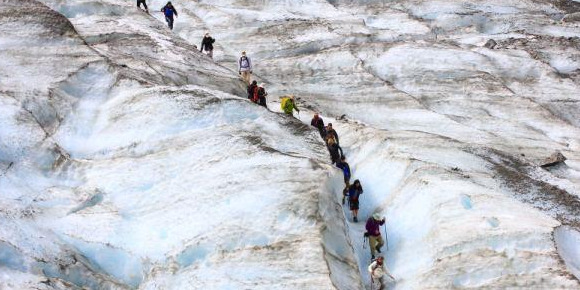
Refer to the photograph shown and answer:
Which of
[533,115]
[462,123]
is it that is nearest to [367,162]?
[462,123]

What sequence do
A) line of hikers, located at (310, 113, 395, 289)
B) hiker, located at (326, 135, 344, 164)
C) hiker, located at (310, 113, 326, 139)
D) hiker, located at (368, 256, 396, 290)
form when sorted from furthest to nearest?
hiker, located at (310, 113, 326, 139) < hiker, located at (326, 135, 344, 164) < line of hikers, located at (310, 113, 395, 289) < hiker, located at (368, 256, 396, 290)

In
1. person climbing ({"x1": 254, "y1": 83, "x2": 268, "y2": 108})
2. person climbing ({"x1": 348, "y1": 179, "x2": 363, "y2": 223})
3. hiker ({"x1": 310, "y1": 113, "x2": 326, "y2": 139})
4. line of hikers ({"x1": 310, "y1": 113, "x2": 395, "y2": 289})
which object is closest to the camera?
line of hikers ({"x1": 310, "y1": 113, "x2": 395, "y2": 289})

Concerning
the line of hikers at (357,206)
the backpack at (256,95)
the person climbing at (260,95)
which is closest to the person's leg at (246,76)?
the backpack at (256,95)

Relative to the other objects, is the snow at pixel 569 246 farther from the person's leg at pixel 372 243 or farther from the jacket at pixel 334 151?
the jacket at pixel 334 151

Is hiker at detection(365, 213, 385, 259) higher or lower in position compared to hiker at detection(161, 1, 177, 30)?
lower

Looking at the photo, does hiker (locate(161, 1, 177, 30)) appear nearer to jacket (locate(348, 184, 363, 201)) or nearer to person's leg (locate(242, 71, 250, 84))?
person's leg (locate(242, 71, 250, 84))

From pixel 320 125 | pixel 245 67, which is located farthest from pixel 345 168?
pixel 245 67

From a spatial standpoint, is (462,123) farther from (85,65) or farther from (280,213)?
(85,65)

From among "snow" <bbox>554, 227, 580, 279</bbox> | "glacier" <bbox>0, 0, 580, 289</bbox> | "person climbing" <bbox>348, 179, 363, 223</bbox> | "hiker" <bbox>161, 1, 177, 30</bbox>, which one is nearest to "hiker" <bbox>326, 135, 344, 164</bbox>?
"glacier" <bbox>0, 0, 580, 289</bbox>
